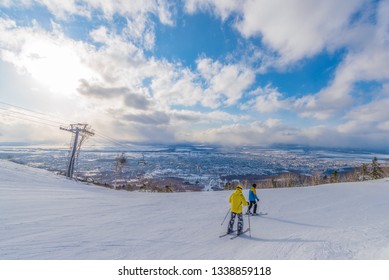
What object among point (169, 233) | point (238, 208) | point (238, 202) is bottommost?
point (169, 233)

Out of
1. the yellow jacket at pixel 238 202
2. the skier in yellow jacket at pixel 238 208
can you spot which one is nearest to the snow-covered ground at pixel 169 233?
the skier in yellow jacket at pixel 238 208

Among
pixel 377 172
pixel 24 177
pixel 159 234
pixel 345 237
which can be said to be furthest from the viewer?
pixel 377 172

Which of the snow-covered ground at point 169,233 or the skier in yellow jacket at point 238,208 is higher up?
the skier in yellow jacket at point 238,208

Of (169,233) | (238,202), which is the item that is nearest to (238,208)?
(238,202)

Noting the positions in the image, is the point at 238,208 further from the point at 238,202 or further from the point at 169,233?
the point at 169,233

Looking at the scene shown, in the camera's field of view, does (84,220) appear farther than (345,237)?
Yes

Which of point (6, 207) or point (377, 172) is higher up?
point (377, 172)

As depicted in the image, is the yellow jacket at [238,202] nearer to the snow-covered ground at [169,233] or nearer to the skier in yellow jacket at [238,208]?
the skier in yellow jacket at [238,208]

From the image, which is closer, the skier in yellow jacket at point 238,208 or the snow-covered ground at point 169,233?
the snow-covered ground at point 169,233

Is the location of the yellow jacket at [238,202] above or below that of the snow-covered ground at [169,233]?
above
